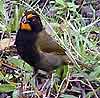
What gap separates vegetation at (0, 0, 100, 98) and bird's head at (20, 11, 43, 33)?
51mm

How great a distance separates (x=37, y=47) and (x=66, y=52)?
0.22 metres

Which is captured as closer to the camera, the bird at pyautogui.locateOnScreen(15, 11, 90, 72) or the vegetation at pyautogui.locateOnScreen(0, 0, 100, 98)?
the bird at pyautogui.locateOnScreen(15, 11, 90, 72)

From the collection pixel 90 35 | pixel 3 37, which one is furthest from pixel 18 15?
pixel 90 35

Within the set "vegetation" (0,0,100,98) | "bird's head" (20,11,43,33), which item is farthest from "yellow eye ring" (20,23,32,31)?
"vegetation" (0,0,100,98)

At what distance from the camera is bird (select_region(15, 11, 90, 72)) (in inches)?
156

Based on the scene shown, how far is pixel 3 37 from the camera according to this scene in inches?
187

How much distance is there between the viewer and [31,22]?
396cm

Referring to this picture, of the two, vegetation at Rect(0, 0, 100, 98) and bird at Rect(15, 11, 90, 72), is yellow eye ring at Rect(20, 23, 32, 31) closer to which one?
bird at Rect(15, 11, 90, 72)

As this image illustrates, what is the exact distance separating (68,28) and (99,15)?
0.71 meters

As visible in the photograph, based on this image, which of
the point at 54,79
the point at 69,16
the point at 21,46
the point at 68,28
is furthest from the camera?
the point at 69,16

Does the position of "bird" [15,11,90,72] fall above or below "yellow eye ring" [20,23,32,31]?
below

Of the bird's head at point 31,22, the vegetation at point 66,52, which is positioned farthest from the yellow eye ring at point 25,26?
the vegetation at point 66,52

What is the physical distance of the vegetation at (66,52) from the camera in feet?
13.5

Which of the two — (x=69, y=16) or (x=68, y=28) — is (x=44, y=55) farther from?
(x=69, y=16)
